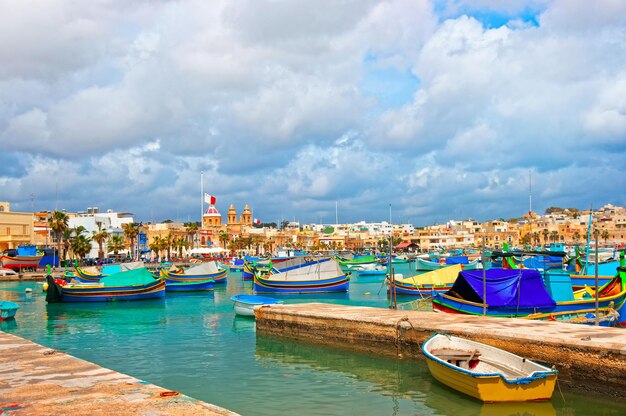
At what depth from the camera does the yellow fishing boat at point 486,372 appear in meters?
13.5

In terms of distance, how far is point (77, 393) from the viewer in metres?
11.1

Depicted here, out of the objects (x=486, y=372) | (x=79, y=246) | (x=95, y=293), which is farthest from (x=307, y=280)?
(x=79, y=246)

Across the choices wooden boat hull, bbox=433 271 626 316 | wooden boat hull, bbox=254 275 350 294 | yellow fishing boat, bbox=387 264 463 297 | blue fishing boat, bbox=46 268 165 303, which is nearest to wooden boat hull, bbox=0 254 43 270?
blue fishing boat, bbox=46 268 165 303

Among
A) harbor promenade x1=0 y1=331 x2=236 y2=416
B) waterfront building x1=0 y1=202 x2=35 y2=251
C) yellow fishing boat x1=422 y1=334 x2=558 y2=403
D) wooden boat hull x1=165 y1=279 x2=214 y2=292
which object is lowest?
wooden boat hull x1=165 y1=279 x2=214 y2=292

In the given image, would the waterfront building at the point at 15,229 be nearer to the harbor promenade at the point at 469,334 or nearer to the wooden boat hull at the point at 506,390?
the harbor promenade at the point at 469,334

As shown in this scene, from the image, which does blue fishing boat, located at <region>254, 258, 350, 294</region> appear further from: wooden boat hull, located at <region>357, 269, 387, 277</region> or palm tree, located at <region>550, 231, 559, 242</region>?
palm tree, located at <region>550, 231, 559, 242</region>

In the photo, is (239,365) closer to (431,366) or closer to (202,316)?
(431,366)

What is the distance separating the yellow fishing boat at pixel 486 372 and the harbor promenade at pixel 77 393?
6.61 metres

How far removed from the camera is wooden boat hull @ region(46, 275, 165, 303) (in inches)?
1684

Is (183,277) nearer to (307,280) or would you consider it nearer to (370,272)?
(307,280)

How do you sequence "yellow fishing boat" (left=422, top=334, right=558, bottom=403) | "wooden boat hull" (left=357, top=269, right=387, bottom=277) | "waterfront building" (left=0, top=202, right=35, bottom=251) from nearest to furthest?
"yellow fishing boat" (left=422, top=334, right=558, bottom=403), "wooden boat hull" (left=357, top=269, right=387, bottom=277), "waterfront building" (left=0, top=202, right=35, bottom=251)

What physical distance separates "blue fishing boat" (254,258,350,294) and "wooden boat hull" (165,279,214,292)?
7.06 m

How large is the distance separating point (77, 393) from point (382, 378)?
884 cm

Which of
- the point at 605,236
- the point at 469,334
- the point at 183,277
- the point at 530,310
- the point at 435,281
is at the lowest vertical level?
the point at 183,277
